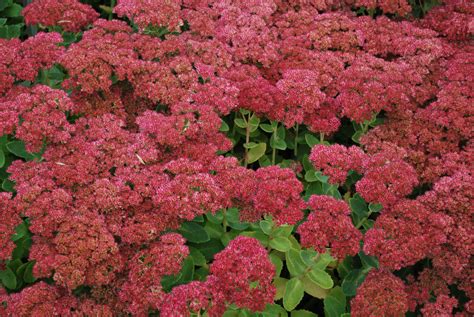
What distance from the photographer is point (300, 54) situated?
490 cm

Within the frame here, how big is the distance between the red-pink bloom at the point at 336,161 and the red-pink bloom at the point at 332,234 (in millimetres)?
404

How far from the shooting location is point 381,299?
3352mm

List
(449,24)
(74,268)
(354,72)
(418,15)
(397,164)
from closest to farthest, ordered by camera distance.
Answer: (74,268) → (397,164) → (354,72) → (449,24) → (418,15)

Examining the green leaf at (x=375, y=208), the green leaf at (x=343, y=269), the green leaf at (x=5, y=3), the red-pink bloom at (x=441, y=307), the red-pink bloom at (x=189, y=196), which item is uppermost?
the green leaf at (x=5, y=3)

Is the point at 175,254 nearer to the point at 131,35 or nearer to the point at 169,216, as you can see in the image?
the point at 169,216

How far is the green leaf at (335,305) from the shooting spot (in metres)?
3.80

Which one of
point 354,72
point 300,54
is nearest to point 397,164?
point 354,72

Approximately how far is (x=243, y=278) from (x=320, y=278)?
90cm

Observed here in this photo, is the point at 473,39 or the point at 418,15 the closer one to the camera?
the point at 473,39

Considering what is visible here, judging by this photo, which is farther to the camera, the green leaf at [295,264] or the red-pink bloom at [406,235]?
the green leaf at [295,264]

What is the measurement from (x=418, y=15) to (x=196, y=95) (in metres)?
3.13

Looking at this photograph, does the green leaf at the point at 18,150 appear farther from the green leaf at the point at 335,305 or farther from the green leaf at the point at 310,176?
the green leaf at the point at 335,305

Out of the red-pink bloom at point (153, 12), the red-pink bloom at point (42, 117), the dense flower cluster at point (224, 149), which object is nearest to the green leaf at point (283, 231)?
the dense flower cluster at point (224, 149)

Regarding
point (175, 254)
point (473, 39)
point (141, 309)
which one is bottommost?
point (141, 309)
